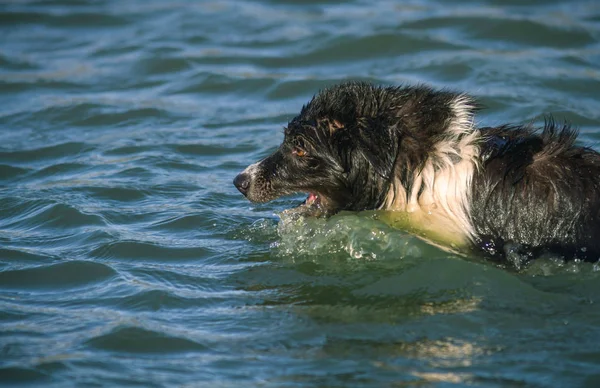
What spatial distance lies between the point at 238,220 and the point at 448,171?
2.48m

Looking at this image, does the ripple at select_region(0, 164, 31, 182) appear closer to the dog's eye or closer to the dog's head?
the dog's head

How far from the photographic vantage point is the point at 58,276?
7.76m

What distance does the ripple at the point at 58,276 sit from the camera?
25.0 feet

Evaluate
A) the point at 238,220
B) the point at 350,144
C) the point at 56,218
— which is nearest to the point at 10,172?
the point at 56,218

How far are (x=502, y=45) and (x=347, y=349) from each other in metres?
8.92

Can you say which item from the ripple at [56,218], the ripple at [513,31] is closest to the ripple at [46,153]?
the ripple at [56,218]

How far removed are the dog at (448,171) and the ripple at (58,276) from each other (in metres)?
1.82

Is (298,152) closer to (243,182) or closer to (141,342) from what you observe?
(243,182)

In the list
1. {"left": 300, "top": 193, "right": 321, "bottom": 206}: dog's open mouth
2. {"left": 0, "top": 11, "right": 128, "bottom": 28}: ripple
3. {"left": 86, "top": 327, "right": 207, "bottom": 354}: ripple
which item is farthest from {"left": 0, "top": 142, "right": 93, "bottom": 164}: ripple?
{"left": 0, "top": 11, "right": 128, "bottom": 28}: ripple

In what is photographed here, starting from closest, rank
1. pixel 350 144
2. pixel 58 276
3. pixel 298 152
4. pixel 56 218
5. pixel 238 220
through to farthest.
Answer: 1. pixel 350 144
2. pixel 298 152
3. pixel 58 276
4. pixel 238 220
5. pixel 56 218

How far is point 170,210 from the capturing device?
9.21 m

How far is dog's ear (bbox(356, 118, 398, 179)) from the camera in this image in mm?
7238

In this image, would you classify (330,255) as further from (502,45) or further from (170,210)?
(502,45)

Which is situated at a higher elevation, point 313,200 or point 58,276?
point 313,200
